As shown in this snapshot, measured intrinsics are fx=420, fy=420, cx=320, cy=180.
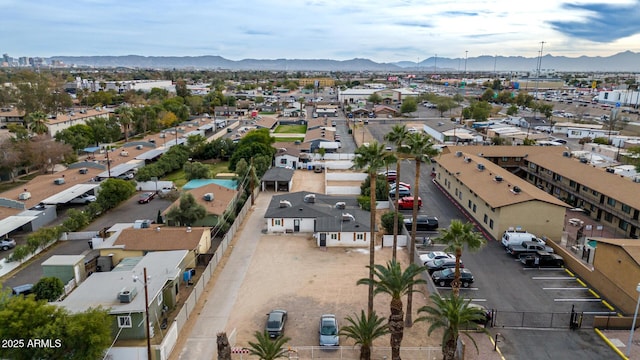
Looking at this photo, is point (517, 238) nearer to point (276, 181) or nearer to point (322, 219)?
point (322, 219)

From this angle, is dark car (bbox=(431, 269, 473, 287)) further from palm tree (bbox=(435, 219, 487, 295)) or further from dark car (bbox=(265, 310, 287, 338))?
dark car (bbox=(265, 310, 287, 338))

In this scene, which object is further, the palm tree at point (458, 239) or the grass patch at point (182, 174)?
the grass patch at point (182, 174)

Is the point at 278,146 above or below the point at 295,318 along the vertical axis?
above

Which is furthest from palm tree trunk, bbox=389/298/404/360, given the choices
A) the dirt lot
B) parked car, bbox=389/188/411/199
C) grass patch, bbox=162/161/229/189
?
grass patch, bbox=162/161/229/189

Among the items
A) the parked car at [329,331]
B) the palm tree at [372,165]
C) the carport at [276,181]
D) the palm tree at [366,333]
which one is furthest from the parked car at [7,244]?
the palm tree at [366,333]

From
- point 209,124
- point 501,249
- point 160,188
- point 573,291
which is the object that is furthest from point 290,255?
point 209,124

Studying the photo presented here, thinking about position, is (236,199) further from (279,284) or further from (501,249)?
(501,249)

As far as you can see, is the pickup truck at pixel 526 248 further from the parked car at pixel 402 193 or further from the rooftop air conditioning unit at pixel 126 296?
the rooftop air conditioning unit at pixel 126 296
